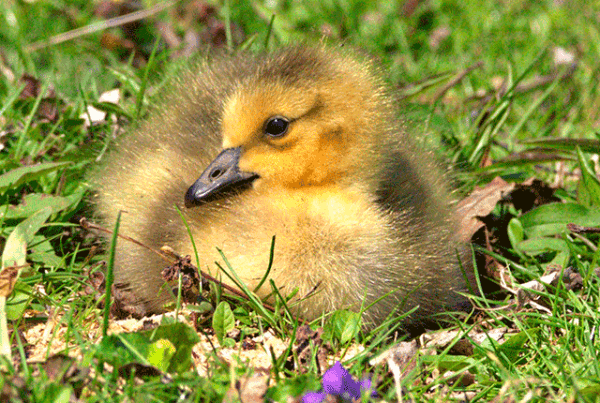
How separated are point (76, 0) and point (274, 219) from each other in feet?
10.2

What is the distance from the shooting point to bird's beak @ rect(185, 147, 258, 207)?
2.12m

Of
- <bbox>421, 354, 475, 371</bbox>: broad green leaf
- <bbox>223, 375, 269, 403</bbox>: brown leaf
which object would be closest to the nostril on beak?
<bbox>223, 375, 269, 403</bbox>: brown leaf

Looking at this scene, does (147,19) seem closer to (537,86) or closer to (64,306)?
(537,86)

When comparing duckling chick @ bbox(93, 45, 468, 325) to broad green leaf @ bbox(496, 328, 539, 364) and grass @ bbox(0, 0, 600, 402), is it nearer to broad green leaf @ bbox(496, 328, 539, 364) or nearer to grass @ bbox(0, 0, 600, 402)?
grass @ bbox(0, 0, 600, 402)

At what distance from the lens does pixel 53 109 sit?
2.92 metres

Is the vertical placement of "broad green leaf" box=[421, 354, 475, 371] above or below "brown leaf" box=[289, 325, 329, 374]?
below

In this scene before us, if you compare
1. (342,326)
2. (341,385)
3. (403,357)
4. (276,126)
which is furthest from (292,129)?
(341,385)

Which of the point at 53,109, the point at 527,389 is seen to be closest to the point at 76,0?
the point at 53,109

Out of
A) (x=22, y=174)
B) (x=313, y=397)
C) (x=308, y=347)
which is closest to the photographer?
(x=313, y=397)

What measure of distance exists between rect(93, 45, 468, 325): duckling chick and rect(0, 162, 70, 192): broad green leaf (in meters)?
0.22

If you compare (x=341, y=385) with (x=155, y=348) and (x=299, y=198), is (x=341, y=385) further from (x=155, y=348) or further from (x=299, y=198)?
(x=299, y=198)

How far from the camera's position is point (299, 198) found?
7.21 feet

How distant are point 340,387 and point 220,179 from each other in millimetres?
776

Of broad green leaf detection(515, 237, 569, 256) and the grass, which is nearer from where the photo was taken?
the grass
